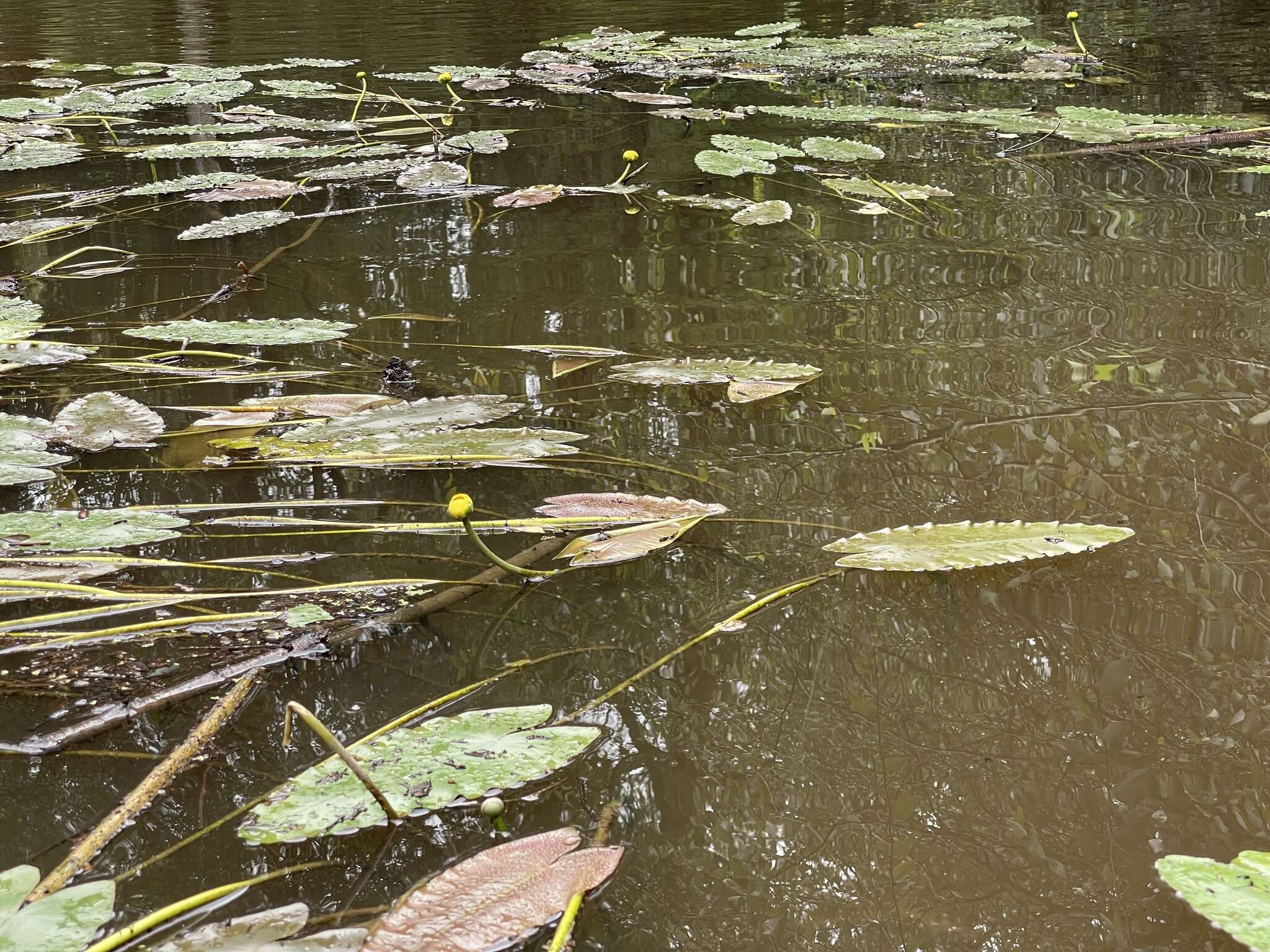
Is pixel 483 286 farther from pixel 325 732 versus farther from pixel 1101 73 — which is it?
pixel 1101 73

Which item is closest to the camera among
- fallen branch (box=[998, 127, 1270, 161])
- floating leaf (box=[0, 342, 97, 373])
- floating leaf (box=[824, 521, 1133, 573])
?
floating leaf (box=[824, 521, 1133, 573])

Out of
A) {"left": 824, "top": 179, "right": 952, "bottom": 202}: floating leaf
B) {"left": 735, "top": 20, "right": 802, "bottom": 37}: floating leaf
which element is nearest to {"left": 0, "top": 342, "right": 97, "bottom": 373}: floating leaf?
{"left": 824, "top": 179, "right": 952, "bottom": 202}: floating leaf

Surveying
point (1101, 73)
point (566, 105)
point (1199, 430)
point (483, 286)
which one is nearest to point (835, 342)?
point (1199, 430)

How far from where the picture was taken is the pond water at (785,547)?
0.59 meters

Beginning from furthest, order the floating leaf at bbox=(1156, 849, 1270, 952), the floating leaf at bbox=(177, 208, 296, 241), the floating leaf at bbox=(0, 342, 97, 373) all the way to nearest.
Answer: the floating leaf at bbox=(177, 208, 296, 241), the floating leaf at bbox=(0, 342, 97, 373), the floating leaf at bbox=(1156, 849, 1270, 952)

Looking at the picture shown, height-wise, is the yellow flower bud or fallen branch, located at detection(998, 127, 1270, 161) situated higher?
fallen branch, located at detection(998, 127, 1270, 161)

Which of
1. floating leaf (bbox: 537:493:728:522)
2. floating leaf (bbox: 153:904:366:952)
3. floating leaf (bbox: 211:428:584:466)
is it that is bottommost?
floating leaf (bbox: 153:904:366:952)

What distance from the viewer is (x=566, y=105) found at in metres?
2.82

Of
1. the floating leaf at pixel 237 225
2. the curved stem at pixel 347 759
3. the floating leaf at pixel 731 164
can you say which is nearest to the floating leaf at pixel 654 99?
the floating leaf at pixel 731 164

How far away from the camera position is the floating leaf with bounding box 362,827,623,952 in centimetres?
52

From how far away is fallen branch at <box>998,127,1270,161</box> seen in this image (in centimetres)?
207

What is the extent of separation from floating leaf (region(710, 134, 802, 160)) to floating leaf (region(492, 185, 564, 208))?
437 mm

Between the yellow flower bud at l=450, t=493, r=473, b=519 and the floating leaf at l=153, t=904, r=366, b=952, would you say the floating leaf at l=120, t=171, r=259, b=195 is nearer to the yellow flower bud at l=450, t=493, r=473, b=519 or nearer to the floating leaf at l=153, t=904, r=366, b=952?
the yellow flower bud at l=450, t=493, r=473, b=519

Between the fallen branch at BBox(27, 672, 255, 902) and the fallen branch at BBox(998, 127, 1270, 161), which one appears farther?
the fallen branch at BBox(998, 127, 1270, 161)
